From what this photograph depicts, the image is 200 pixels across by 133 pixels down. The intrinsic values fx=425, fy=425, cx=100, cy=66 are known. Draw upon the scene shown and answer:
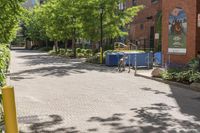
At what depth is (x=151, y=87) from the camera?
17703 mm

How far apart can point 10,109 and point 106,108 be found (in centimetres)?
791

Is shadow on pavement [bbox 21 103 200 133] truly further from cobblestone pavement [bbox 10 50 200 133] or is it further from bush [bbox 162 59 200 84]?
bush [bbox 162 59 200 84]

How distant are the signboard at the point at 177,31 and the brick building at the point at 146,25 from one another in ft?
57.9

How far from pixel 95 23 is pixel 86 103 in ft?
77.3

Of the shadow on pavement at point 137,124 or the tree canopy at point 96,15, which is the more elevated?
the tree canopy at point 96,15

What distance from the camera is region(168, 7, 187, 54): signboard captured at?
24.9 m

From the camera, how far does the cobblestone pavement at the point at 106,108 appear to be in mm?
A: 9586

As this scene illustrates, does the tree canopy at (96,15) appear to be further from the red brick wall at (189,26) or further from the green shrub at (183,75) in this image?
the green shrub at (183,75)

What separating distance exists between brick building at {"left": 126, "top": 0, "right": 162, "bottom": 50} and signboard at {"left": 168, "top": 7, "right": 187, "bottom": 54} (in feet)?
57.9

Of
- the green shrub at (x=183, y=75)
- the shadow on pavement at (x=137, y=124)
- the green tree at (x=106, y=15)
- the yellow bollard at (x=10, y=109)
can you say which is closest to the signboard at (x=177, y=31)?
the green shrub at (x=183, y=75)

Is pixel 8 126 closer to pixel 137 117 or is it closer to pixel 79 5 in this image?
pixel 137 117

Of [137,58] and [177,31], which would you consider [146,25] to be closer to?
[137,58]

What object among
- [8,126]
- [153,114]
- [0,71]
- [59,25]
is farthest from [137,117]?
[59,25]

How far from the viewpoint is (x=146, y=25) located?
4938 centimetres
